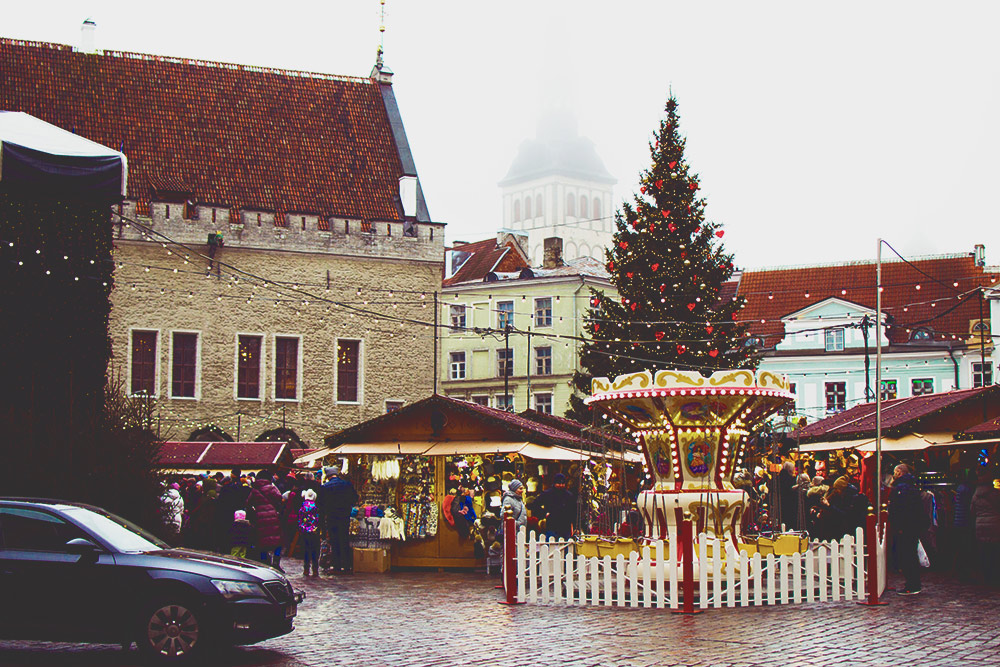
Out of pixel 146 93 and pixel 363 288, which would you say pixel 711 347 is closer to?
pixel 363 288

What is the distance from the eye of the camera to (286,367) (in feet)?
133

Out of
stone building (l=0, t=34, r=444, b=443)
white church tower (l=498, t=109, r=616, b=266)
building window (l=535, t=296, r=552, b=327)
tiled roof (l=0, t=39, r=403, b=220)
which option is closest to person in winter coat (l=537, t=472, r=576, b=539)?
stone building (l=0, t=34, r=444, b=443)

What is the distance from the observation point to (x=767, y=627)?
12.6 metres

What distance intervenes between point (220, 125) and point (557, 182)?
10809 centimetres

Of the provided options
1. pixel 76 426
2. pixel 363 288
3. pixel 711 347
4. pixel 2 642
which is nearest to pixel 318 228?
pixel 363 288

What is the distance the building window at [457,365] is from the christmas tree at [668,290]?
3114 cm

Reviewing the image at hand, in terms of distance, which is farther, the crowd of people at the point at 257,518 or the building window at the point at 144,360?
the building window at the point at 144,360

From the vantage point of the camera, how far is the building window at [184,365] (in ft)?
127

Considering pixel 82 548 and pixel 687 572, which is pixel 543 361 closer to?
pixel 687 572

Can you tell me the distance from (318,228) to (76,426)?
2560 centimetres

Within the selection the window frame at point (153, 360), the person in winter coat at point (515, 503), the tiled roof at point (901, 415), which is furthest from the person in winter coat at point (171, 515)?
the window frame at point (153, 360)

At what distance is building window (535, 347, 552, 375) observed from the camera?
206 ft

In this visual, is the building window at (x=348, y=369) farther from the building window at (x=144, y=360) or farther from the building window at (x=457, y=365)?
the building window at (x=457, y=365)

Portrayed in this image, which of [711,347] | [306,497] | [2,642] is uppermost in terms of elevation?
[711,347]
